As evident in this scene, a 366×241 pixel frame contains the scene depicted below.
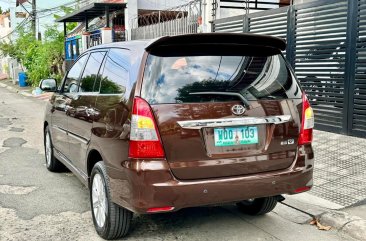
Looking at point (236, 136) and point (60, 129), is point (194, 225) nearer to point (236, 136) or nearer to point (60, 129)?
point (236, 136)

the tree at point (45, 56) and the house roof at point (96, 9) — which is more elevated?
the house roof at point (96, 9)

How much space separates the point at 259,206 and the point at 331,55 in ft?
12.6

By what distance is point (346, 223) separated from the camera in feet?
13.1

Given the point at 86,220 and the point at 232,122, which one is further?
the point at 86,220

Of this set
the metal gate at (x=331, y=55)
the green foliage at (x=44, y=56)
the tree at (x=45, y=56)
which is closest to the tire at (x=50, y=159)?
the metal gate at (x=331, y=55)

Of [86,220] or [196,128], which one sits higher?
[196,128]

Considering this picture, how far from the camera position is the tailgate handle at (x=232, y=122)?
313 cm

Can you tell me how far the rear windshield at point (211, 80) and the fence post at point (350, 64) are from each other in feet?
11.5

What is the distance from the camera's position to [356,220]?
13.2 ft

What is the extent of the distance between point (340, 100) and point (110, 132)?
4.76 m

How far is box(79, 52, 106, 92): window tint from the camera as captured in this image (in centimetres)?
421

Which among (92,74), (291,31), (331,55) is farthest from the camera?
(291,31)

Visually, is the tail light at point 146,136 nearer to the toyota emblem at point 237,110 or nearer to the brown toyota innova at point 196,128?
the brown toyota innova at point 196,128

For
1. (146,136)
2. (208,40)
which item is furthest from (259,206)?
(208,40)
